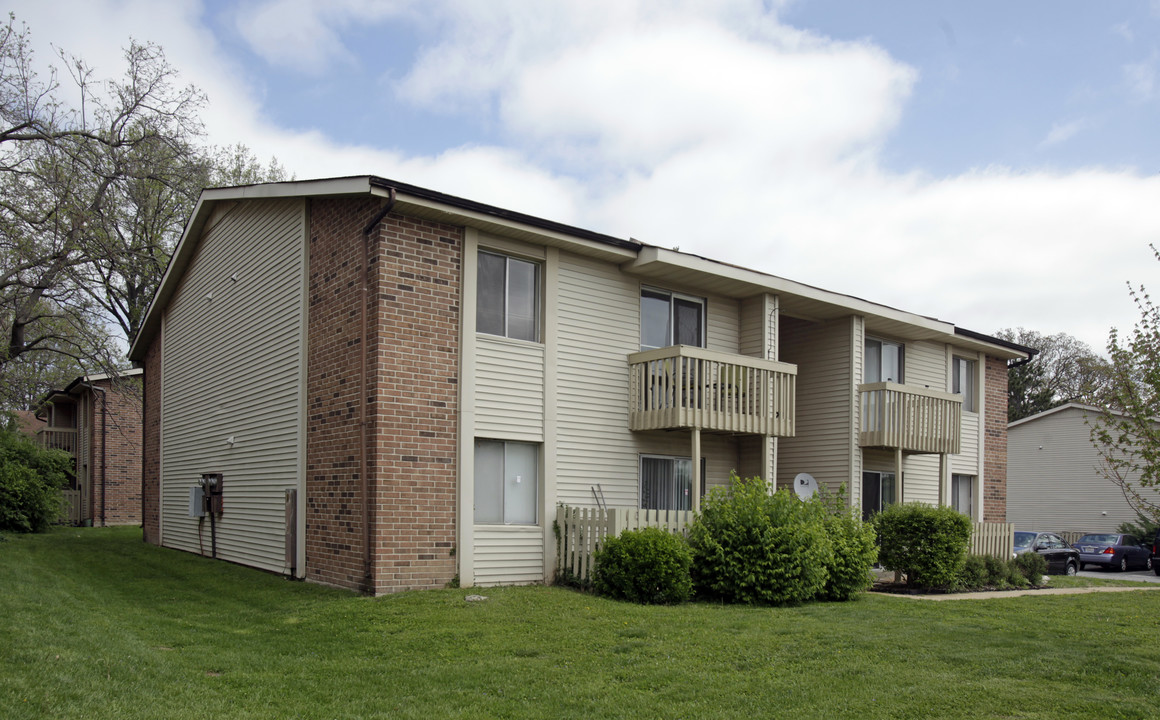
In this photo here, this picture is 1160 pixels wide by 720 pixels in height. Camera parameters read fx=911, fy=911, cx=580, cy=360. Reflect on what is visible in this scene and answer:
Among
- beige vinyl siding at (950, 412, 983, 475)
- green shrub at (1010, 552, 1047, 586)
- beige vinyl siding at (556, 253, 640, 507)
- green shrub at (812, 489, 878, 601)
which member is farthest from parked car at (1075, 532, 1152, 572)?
beige vinyl siding at (556, 253, 640, 507)

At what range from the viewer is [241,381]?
16688mm

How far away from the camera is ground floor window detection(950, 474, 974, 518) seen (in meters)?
21.8

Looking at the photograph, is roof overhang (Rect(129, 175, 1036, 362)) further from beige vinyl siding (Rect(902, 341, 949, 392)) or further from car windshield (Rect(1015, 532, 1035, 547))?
car windshield (Rect(1015, 532, 1035, 547))

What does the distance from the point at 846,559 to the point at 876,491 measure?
22.7 ft

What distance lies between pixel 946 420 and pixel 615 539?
9.98 metres

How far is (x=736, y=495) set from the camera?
13.0 meters

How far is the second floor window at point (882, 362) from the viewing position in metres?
20.0

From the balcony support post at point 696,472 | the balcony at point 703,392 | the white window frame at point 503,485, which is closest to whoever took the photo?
the white window frame at point 503,485

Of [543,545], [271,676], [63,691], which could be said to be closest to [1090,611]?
[543,545]

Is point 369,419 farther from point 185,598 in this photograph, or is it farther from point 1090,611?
point 1090,611

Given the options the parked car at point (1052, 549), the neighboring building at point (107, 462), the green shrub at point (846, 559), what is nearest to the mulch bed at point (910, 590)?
the green shrub at point (846, 559)

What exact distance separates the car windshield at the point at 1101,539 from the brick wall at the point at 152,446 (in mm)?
27668

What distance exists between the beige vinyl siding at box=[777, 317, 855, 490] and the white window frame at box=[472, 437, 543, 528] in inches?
266

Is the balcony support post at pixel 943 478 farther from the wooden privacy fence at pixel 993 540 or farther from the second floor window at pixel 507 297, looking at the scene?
the second floor window at pixel 507 297
